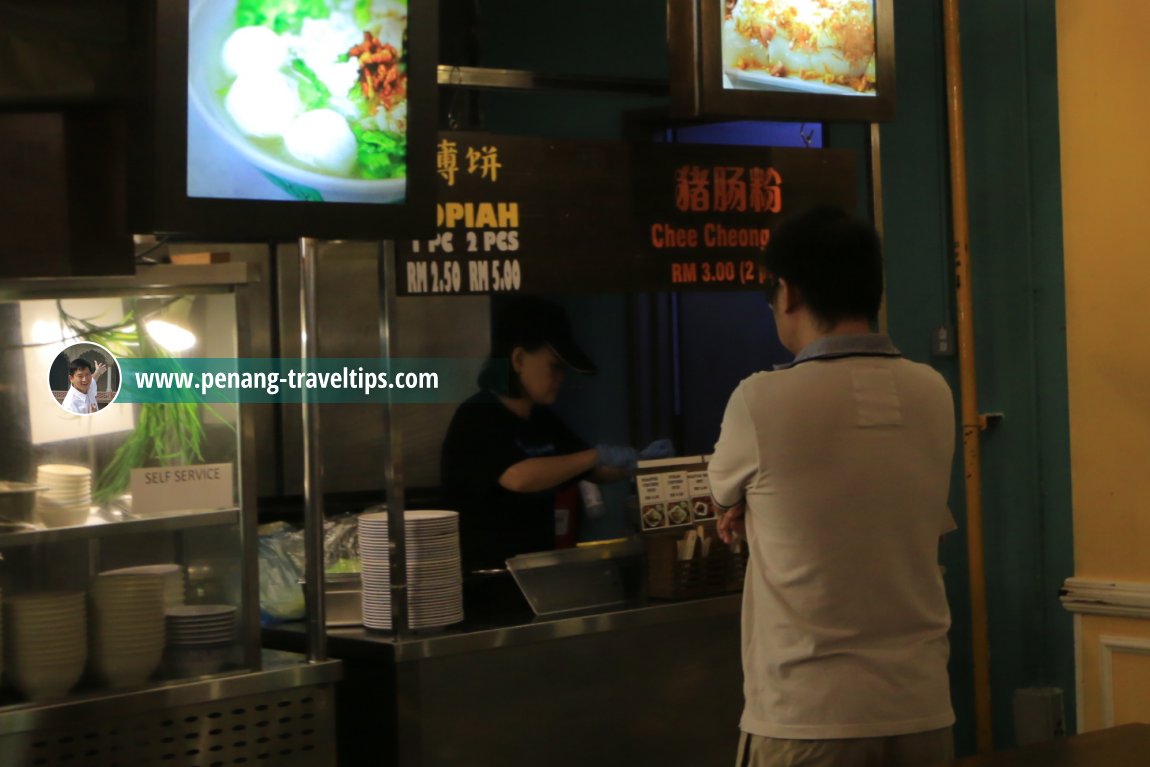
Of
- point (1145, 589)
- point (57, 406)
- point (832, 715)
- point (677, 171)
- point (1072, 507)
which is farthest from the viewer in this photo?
point (1072, 507)

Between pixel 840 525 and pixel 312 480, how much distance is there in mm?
1423

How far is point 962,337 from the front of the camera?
15.8ft

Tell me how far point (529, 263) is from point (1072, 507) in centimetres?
214

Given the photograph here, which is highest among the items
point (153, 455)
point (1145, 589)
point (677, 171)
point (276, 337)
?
point (677, 171)

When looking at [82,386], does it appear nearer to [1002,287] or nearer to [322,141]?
[322,141]

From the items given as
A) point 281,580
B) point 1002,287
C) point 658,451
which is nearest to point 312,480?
point 281,580

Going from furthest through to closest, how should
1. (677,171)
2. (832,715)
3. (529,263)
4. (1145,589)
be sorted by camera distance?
(1145,589)
(677,171)
(529,263)
(832,715)

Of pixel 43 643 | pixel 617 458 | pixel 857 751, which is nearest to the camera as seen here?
pixel 857 751

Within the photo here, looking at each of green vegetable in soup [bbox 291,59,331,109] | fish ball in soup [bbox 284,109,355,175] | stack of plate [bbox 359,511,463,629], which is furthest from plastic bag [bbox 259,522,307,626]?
green vegetable in soup [bbox 291,59,331,109]

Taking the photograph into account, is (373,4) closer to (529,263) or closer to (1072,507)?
(529,263)

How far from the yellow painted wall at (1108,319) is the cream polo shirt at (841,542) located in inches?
90.2

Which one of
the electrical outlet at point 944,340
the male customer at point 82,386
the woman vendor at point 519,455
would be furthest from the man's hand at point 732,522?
the electrical outlet at point 944,340

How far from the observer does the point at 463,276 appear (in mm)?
3430

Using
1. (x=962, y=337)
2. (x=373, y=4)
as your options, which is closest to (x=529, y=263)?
(x=373, y=4)
